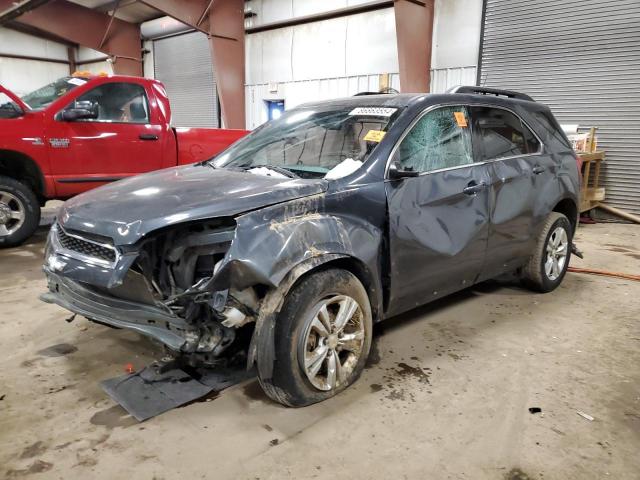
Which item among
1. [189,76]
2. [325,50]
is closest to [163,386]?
[325,50]

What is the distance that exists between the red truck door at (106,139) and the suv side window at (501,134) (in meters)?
4.08

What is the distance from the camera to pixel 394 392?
2689mm

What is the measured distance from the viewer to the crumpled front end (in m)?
2.25

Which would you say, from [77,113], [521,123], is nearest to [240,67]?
[77,113]

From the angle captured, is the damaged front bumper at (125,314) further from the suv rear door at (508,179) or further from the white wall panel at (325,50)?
the white wall panel at (325,50)

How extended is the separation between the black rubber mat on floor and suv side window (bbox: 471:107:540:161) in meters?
2.21

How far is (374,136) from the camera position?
291cm

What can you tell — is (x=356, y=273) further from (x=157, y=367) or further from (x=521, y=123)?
(x=521, y=123)

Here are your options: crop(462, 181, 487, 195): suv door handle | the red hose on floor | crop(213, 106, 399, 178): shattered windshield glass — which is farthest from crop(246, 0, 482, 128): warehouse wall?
crop(213, 106, 399, 178): shattered windshield glass

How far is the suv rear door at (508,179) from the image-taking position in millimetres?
3432

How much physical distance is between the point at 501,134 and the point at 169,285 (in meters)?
2.59

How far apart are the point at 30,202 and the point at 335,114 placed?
407cm

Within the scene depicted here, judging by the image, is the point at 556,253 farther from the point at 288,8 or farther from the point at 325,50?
the point at 288,8

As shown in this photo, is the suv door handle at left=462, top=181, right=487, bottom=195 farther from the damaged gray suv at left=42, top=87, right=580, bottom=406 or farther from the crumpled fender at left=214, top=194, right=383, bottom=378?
the crumpled fender at left=214, top=194, right=383, bottom=378
